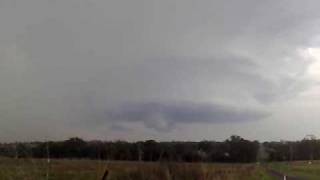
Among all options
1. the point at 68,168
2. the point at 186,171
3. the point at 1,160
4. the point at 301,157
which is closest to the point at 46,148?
the point at 1,160

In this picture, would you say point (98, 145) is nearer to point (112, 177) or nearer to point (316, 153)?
point (112, 177)

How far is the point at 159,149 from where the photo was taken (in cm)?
2777

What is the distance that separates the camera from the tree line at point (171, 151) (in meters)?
22.9

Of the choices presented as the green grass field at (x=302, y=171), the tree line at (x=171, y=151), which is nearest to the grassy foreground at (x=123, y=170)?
the tree line at (x=171, y=151)

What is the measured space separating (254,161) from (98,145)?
172ft

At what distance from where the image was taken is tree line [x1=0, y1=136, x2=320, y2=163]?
22859 mm

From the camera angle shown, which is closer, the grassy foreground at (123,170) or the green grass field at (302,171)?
the grassy foreground at (123,170)

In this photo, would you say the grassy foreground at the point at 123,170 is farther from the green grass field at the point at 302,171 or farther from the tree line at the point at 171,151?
the green grass field at the point at 302,171

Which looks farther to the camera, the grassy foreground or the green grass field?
the green grass field

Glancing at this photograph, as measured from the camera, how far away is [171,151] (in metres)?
27.0

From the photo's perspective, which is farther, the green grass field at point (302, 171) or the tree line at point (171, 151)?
the green grass field at point (302, 171)

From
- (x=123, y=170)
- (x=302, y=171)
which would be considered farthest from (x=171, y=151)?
(x=302, y=171)

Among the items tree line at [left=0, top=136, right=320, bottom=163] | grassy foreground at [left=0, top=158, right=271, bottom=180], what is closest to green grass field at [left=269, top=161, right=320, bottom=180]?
tree line at [left=0, top=136, right=320, bottom=163]

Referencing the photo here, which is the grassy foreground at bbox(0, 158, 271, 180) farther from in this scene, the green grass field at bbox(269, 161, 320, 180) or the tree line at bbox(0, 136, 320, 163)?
the green grass field at bbox(269, 161, 320, 180)
